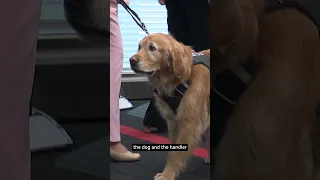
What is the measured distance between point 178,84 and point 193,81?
0.06 meters

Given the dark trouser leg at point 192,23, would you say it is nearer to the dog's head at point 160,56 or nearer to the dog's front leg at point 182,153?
the dog's head at point 160,56

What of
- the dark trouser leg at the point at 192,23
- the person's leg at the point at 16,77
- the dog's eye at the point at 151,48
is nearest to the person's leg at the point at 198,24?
Result: the dark trouser leg at the point at 192,23

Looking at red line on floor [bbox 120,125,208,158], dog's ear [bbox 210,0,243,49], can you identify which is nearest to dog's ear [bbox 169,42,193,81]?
dog's ear [bbox 210,0,243,49]

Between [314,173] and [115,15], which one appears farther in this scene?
[314,173]

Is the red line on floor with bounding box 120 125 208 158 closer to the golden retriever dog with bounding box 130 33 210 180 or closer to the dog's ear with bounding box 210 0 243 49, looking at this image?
the golden retriever dog with bounding box 130 33 210 180

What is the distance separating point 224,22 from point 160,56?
27cm

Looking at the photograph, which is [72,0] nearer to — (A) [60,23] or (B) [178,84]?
(A) [60,23]

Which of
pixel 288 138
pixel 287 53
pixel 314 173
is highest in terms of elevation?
pixel 287 53

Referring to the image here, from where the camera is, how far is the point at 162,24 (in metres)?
1.77

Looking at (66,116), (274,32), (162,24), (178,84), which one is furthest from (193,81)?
(66,116)

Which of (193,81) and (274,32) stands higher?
(274,32)

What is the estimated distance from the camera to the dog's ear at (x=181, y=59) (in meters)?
1.76

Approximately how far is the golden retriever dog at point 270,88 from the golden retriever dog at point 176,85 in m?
0.09

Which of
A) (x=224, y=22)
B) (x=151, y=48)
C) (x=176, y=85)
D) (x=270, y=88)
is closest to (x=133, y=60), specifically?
(x=151, y=48)
